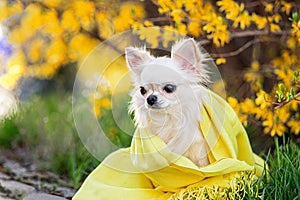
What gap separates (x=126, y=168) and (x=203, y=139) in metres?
0.38

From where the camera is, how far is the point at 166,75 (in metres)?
2.10

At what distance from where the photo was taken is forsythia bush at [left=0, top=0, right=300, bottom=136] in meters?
2.96

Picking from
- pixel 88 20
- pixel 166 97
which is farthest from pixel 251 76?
pixel 166 97

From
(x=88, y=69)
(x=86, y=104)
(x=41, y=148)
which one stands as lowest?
(x=41, y=148)

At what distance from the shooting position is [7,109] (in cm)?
403

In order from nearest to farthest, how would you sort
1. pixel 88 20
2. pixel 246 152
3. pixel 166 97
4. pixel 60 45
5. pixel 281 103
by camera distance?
pixel 166 97 → pixel 281 103 → pixel 246 152 → pixel 88 20 → pixel 60 45

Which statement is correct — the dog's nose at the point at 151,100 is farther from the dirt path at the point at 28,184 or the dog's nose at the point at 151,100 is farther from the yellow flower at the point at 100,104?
the yellow flower at the point at 100,104

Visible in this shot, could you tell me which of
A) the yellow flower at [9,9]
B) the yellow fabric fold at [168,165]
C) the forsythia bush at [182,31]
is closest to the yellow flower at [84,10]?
the forsythia bush at [182,31]

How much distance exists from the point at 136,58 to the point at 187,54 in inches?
7.6

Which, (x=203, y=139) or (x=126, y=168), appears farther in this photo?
(x=126, y=168)

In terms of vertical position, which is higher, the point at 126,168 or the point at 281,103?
the point at 281,103

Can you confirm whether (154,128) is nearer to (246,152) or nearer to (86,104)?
(246,152)

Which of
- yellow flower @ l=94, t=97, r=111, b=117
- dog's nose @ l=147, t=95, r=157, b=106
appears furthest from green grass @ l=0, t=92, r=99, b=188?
dog's nose @ l=147, t=95, r=157, b=106

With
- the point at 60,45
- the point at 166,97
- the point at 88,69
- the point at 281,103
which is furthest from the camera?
the point at 60,45
